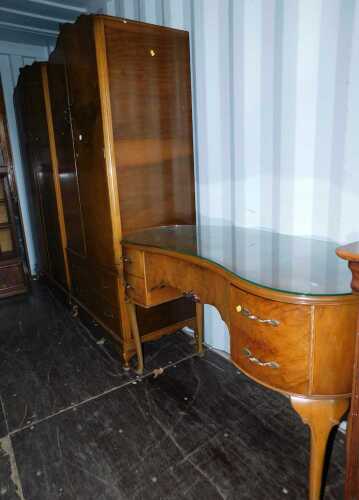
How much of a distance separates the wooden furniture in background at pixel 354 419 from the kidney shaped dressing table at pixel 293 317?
12 centimetres

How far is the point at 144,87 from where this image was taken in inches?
81.2

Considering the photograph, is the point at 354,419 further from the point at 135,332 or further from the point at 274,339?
the point at 135,332

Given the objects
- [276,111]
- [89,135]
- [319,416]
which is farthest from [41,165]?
[319,416]

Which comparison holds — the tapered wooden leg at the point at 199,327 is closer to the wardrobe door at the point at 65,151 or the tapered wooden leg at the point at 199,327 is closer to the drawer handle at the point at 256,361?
the wardrobe door at the point at 65,151

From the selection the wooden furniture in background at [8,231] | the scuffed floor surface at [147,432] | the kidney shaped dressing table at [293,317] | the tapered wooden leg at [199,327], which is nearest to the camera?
the kidney shaped dressing table at [293,317]

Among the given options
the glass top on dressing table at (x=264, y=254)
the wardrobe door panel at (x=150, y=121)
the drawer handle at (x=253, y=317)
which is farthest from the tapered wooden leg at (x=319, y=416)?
the wardrobe door panel at (x=150, y=121)

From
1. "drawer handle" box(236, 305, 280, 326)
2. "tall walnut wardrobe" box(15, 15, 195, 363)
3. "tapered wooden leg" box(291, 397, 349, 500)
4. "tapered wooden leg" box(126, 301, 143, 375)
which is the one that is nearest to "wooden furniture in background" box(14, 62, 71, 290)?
"tall walnut wardrobe" box(15, 15, 195, 363)

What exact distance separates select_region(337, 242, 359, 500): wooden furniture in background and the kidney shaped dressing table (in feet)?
0.38

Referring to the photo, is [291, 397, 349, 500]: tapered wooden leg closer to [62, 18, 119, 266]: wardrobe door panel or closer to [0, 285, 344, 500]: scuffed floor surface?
[0, 285, 344, 500]: scuffed floor surface

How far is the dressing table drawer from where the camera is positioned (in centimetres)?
113

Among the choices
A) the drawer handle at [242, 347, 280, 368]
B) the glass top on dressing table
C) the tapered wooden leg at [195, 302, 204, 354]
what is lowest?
the tapered wooden leg at [195, 302, 204, 354]

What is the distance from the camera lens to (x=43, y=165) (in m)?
3.26

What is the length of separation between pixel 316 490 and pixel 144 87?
2068 mm

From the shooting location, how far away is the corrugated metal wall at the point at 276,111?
1.52 m
